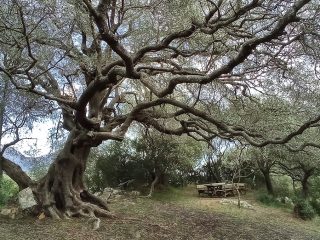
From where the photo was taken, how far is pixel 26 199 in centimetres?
1220

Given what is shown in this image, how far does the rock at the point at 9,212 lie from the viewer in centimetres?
1194

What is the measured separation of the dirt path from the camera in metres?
10.2

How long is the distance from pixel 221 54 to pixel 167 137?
→ 901 cm

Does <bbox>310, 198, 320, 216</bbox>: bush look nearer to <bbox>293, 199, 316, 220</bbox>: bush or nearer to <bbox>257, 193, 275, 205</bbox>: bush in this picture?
<bbox>293, 199, 316, 220</bbox>: bush

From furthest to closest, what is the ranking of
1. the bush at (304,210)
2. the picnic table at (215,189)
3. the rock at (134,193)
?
the picnic table at (215,189) < the rock at (134,193) < the bush at (304,210)

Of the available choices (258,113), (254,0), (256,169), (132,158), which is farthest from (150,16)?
(256,169)

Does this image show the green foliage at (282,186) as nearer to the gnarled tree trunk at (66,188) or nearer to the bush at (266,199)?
the bush at (266,199)

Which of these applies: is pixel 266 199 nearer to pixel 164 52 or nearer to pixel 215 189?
pixel 215 189

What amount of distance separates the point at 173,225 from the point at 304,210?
7602mm

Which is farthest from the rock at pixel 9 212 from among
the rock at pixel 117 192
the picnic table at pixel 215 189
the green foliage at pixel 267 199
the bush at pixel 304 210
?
the green foliage at pixel 267 199

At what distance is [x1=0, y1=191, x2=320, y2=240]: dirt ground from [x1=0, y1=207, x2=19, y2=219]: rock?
17.9 inches

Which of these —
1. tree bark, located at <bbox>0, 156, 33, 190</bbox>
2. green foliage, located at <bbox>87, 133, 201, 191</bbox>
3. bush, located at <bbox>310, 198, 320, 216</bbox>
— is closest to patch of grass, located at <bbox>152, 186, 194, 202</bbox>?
green foliage, located at <bbox>87, 133, 201, 191</bbox>

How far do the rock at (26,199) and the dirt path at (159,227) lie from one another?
1.90ft

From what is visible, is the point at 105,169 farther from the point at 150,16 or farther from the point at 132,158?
the point at 150,16
